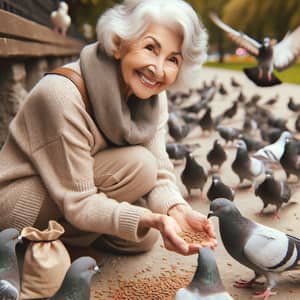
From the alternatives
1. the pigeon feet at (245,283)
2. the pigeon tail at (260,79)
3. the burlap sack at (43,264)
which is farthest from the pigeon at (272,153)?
the burlap sack at (43,264)

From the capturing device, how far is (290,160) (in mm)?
4316

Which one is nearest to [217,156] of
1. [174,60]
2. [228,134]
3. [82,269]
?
[228,134]

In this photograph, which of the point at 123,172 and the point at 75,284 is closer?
the point at 75,284

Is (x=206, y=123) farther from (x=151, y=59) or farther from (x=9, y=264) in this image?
(x=9, y=264)

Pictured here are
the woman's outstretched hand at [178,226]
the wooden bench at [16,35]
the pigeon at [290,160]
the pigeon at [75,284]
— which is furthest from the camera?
the pigeon at [290,160]

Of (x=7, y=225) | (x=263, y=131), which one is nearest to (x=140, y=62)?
(x=7, y=225)

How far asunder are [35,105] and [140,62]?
1.66 ft

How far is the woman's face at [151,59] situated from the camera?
84.7 inches

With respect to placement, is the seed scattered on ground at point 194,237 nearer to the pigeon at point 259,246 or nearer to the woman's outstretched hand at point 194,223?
the woman's outstretched hand at point 194,223

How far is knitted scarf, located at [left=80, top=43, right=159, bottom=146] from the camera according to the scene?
7.30 feet

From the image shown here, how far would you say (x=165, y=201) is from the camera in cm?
241

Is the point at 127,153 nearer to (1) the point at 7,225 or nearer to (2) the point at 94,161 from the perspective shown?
(2) the point at 94,161

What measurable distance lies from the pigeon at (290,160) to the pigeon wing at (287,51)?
829 mm

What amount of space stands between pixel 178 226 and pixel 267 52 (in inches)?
119
